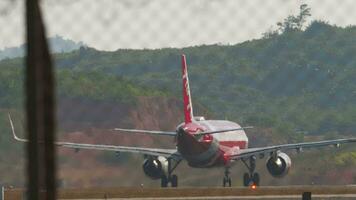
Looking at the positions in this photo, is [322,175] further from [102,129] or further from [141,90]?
[141,90]

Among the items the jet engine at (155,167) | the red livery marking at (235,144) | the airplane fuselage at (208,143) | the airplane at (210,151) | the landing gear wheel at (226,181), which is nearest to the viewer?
the airplane fuselage at (208,143)

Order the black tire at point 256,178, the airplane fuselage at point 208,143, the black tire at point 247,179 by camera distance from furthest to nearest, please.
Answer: the black tire at point 247,179 < the black tire at point 256,178 < the airplane fuselage at point 208,143

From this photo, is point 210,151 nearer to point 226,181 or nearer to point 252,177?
point 226,181

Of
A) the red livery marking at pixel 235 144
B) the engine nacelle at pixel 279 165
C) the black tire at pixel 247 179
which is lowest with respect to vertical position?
the black tire at pixel 247 179

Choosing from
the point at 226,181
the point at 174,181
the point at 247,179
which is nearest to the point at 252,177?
the point at 247,179

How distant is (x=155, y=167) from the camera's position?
84.6 meters

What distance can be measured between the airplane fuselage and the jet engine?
7.17 ft

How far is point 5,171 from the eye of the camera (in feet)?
282

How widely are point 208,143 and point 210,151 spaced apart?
1.08 meters

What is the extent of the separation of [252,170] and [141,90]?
229ft

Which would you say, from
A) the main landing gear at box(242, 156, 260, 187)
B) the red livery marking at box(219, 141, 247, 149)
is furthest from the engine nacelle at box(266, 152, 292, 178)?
the red livery marking at box(219, 141, 247, 149)

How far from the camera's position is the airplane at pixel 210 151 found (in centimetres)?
8031

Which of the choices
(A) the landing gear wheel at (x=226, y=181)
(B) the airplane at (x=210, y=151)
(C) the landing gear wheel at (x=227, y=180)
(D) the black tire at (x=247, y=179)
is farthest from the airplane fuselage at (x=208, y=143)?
(D) the black tire at (x=247, y=179)

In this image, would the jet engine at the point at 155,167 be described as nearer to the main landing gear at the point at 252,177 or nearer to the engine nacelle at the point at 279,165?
the main landing gear at the point at 252,177
